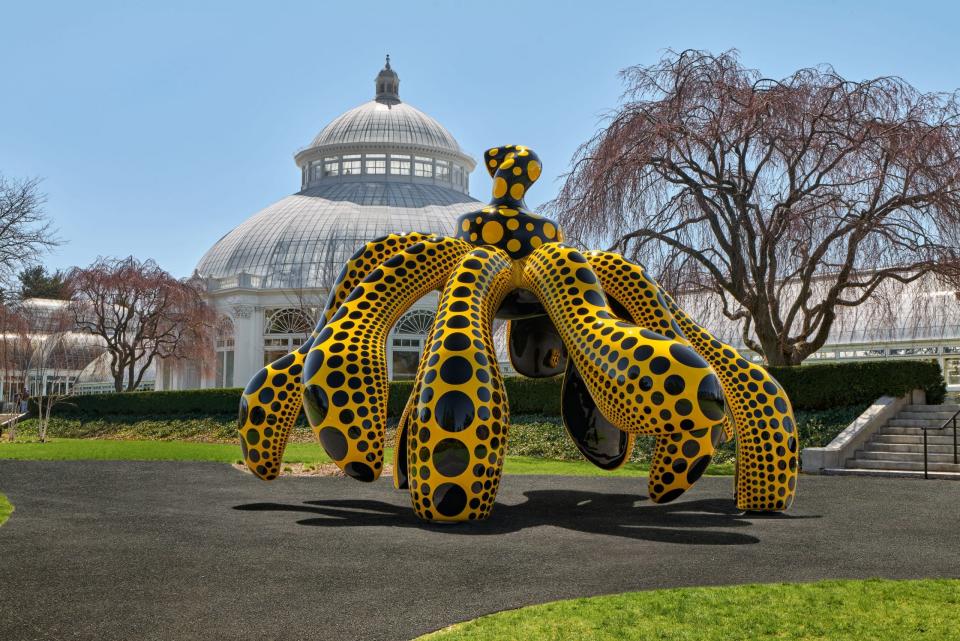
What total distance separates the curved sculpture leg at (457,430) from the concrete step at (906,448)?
10513 mm

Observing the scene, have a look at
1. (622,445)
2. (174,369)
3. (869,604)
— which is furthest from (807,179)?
(174,369)

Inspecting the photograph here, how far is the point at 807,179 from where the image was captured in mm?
18484

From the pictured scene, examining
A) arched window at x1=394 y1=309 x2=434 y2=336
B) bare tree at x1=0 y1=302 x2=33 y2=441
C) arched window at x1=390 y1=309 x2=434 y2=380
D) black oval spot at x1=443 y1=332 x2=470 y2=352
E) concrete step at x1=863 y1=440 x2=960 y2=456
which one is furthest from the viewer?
arched window at x1=394 y1=309 x2=434 y2=336

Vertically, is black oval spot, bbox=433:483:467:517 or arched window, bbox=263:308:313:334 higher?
arched window, bbox=263:308:313:334

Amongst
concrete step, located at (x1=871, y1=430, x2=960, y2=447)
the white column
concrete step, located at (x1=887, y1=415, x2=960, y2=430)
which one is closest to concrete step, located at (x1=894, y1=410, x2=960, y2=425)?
concrete step, located at (x1=887, y1=415, x2=960, y2=430)

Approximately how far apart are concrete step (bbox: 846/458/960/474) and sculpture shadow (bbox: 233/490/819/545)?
6.04 meters

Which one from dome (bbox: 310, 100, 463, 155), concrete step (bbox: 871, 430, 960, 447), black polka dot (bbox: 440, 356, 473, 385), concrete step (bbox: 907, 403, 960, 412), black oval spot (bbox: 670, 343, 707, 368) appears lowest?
concrete step (bbox: 871, 430, 960, 447)

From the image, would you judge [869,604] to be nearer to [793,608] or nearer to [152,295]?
[793,608]

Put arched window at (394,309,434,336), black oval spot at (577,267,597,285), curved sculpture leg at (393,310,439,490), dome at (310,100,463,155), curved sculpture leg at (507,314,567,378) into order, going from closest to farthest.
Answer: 1. curved sculpture leg at (393,310,439,490)
2. black oval spot at (577,267,597,285)
3. curved sculpture leg at (507,314,567,378)
4. arched window at (394,309,434,336)
5. dome at (310,100,463,155)

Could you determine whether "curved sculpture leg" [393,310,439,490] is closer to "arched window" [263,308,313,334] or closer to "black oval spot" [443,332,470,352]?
"black oval spot" [443,332,470,352]

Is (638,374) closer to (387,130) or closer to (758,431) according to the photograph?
(758,431)

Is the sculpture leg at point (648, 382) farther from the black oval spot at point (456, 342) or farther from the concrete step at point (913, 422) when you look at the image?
the concrete step at point (913, 422)

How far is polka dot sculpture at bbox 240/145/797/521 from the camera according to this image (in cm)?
807

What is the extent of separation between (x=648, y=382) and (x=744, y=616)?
2.92m
